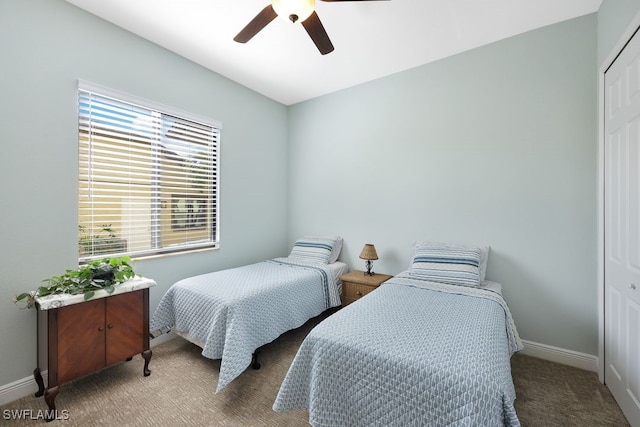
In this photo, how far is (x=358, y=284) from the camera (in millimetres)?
2869

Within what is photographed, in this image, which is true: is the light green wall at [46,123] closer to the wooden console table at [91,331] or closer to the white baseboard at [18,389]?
the white baseboard at [18,389]

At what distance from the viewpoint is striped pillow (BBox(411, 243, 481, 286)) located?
231 cm

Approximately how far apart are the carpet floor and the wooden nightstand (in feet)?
3.10

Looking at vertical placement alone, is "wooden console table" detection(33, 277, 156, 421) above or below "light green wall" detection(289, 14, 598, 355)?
below

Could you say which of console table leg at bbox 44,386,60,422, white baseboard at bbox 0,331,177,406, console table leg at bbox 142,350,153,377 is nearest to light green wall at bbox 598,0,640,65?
console table leg at bbox 142,350,153,377

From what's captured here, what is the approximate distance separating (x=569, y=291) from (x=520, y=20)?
225cm

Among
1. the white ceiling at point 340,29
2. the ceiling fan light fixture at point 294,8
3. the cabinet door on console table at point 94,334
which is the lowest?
the cabinet door on console table at point 94,334

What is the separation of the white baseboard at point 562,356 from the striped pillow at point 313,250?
206 cm

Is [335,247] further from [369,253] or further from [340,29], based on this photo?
[340,29]

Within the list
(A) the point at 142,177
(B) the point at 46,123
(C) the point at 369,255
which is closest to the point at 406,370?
(C) the point at 369,255

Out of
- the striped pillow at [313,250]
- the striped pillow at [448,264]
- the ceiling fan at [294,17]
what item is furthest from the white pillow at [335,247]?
the ceiling fan at [294,17]

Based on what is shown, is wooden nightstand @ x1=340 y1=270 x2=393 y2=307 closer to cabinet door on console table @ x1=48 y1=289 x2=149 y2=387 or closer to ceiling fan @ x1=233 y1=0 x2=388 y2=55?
cabinet door on console table @ x1=48 y1=289 x2=149 y2=387

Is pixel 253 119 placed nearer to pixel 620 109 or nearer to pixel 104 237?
pixel 104 237

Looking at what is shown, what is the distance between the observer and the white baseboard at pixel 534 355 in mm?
1776
